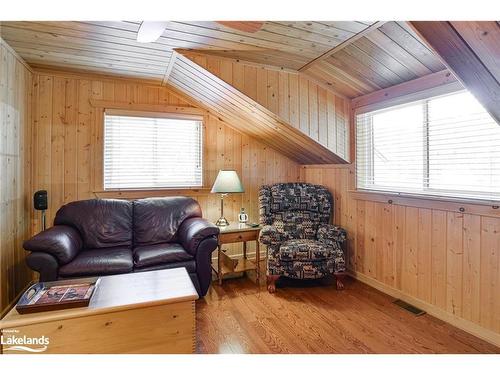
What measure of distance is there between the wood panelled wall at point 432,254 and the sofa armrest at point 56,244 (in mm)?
2866

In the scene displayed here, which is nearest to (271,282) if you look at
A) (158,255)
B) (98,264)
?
(158,255)

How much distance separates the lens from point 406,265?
2.71 metres

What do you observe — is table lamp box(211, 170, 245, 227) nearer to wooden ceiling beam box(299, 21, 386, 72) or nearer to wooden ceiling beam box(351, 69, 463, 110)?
wooden ceiling beam box(299, 21, 386, 72)

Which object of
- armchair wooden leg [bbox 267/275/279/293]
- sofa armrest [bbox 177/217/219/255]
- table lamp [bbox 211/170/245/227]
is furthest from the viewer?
table lamp [bbox 211/170/245/227]

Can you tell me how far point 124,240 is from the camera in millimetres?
2990

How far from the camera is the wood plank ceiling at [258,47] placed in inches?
82.3

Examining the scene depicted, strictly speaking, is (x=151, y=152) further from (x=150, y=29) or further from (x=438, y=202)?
(x=438, y=202)

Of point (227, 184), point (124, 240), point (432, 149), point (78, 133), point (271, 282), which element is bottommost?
point (271, 282)

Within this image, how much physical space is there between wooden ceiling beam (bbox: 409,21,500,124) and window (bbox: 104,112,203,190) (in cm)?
279

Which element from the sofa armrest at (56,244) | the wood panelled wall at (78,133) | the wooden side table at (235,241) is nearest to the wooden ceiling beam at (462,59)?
the wooden side table at (235,241)

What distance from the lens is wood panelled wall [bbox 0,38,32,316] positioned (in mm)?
2434

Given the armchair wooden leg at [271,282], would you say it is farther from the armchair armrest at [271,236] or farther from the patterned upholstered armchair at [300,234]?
the armchair armrest at [271,236]

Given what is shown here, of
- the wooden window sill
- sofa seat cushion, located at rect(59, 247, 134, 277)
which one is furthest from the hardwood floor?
the wooden window sill

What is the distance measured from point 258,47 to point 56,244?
7.64 feet
